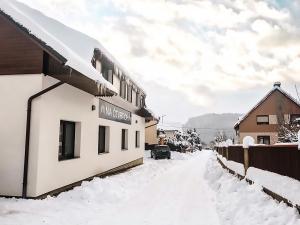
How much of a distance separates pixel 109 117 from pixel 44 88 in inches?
252

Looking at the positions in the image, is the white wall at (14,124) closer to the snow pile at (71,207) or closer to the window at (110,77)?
the snow pile at (71,207)

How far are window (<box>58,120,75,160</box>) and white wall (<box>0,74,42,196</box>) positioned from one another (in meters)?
1.81

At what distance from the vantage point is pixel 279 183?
7.30 meters

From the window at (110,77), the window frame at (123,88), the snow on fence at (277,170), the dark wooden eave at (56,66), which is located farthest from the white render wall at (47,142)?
the window frame at (123,88)

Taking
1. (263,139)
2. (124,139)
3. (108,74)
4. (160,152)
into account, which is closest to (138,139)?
(124,139)

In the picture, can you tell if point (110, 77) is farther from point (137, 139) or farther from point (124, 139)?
point (137, 139)

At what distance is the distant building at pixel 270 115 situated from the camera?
35156 millimetres

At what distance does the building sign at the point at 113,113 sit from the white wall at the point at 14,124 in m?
5.02

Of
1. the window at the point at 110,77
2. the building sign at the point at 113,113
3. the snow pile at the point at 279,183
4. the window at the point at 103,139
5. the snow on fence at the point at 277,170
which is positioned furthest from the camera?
the window at the point at 110,77

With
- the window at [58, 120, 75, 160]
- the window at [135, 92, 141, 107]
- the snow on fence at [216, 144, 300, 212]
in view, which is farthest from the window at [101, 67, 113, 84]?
the snow on fence at [216, 144, 300, 212]

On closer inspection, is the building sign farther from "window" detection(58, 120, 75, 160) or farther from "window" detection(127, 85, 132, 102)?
"window" detection(58, 120, 75, 160)

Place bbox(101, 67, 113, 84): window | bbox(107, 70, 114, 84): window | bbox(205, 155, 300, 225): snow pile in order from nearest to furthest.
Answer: bbox(205, 155, 300, 225): snow pile, bbox(101, 67, 113, 84): window, bbox(107, 70, 114, 84): window

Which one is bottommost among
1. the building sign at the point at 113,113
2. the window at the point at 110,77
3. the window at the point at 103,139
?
the window at the point at 103,139

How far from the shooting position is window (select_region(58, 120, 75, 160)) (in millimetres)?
10913
